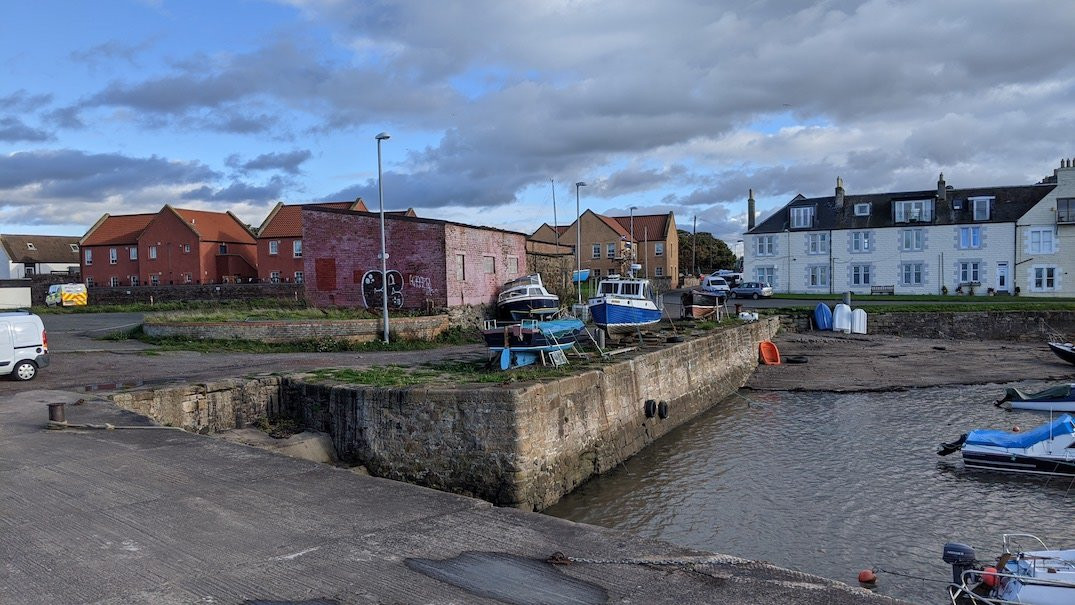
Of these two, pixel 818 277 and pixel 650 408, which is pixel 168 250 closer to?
pixel 650 408

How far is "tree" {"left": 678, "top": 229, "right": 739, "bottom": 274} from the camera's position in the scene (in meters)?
94.3

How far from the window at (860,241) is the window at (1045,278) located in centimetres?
1105

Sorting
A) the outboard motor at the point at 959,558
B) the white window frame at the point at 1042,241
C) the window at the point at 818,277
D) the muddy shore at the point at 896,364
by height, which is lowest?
the muddy shore at the point at 896,364

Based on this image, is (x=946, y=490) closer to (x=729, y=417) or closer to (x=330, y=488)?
(x=729, y=417)

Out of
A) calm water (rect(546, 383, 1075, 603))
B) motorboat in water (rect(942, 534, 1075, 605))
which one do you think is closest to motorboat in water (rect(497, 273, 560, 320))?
calm water (rect(546, 383, 1075, 603))

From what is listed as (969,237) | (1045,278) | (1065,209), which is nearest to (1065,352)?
(1045,278)

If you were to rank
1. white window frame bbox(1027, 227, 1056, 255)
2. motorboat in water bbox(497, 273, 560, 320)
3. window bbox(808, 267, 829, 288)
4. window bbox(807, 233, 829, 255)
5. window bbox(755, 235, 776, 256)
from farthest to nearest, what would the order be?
1. window bbox(755, 235, 776, 256)
2. window bbox(808, 267, 829, 288)
3. window bbox(807, 233, 829, 255)
4. white window frame bbox(1027, 227, 1056, 255)
5. motorboat in water bbox(497, 273, 560, 320)

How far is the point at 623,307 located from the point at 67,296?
3913 cm

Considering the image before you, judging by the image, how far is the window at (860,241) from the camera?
57.0 meters

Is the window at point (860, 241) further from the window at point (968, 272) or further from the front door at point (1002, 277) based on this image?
the front door at point (1002, 277)

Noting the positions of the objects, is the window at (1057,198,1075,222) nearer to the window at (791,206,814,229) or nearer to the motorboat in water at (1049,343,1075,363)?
the window at (791,206,814,229)

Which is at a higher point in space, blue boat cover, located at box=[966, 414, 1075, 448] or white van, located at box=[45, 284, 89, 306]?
white van, located at box=[45, 284, 89, 306]

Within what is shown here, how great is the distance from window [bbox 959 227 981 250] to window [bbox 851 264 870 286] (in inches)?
258

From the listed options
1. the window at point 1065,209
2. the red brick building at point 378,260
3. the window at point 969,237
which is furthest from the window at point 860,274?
the red brick building at point 378,260
